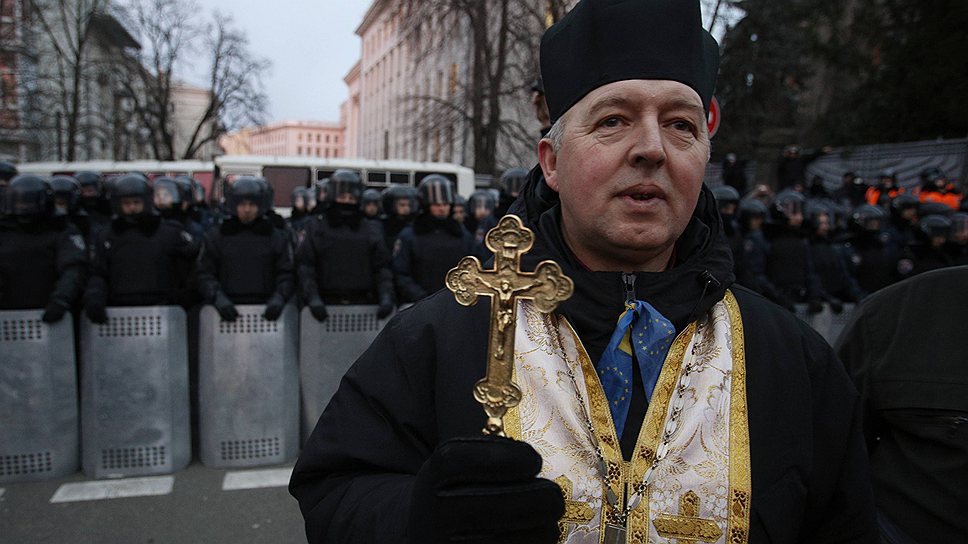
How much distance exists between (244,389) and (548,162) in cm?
438

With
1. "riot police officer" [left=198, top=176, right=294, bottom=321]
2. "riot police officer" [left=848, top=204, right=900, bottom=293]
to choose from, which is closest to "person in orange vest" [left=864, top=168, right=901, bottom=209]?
"riot police officer" [left=848, top=204, right=900, bottom=293]

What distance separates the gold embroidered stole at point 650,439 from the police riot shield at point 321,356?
4489 mm

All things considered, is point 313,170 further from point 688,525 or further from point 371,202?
point 688,525

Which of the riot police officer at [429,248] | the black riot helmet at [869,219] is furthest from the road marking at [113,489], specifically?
the black riot helmet at [869,219]

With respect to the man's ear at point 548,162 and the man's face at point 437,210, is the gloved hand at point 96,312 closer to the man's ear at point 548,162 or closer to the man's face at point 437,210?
the man's face at point 437,210

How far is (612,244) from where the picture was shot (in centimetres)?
148

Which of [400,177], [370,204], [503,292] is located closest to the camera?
[503,292]

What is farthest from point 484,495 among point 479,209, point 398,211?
point 479,209

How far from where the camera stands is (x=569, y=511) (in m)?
1.38

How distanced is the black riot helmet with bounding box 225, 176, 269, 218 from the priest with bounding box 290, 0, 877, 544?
198 inches

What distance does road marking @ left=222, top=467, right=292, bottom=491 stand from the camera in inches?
196

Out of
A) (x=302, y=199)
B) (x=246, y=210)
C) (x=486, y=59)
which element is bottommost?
(x=246, y=210)

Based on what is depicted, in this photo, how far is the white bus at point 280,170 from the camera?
19.0 metres

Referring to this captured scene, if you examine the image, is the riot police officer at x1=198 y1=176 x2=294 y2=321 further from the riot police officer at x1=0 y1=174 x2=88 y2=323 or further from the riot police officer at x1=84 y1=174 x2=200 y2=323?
the riot police officer at x1=0 y1=174 x2=88 y2=323
